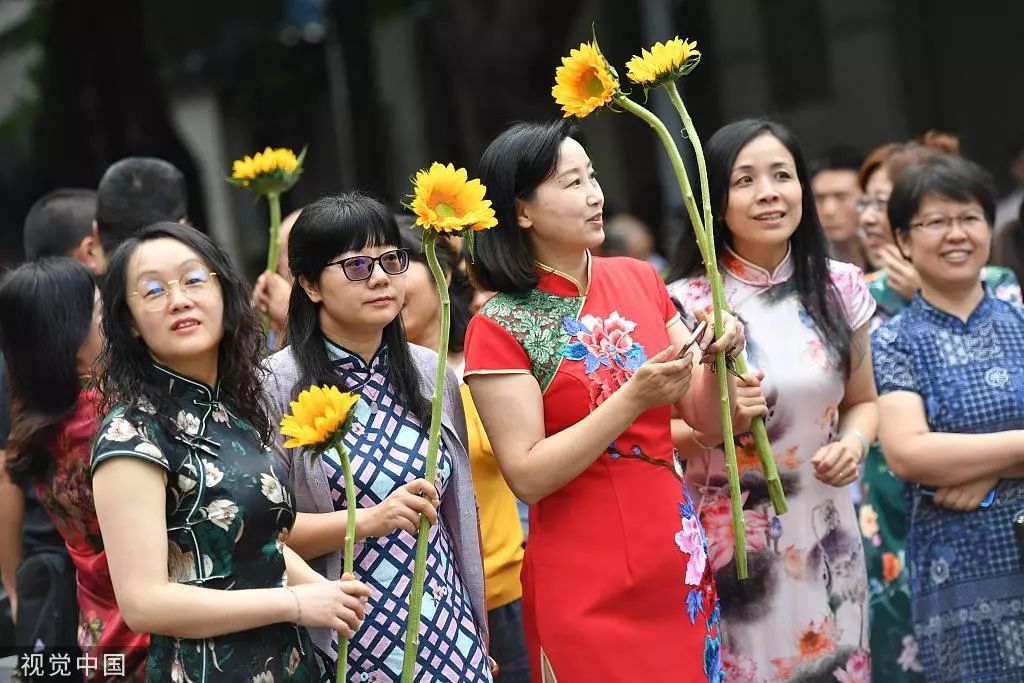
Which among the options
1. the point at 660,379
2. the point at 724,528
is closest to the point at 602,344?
the point at 660,379

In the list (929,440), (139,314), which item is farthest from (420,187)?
(929,440)

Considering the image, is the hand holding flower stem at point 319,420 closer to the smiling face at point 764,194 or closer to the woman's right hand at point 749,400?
the woman's right hand at point 749,400

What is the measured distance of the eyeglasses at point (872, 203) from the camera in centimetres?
454

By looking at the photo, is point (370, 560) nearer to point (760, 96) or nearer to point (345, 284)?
point (345, 284)

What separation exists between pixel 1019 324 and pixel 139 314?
2.16 meters

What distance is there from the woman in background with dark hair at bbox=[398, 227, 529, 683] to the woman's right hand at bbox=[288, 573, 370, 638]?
2.83 ft

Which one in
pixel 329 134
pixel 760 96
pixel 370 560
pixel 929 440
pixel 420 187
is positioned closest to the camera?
pixel 420 187

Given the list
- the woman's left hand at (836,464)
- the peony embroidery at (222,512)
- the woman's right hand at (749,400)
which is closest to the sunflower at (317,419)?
the peony embroidery at (222,512)

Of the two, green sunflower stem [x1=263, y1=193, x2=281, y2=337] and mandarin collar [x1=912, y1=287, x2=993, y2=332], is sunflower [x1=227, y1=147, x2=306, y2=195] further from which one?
mandarin collar [x1=912, y1=287, x2=993, y2=332]

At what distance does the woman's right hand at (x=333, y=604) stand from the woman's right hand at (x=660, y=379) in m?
0.62

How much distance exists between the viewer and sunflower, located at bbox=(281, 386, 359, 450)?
2.33 meters

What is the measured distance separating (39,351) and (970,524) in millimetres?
2235

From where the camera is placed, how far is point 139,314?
8.42ft

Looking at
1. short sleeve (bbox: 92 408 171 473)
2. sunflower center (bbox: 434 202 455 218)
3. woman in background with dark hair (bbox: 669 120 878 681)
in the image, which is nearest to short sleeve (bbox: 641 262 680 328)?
woman in background with dark hair (bbox: 669 120 878 681)
